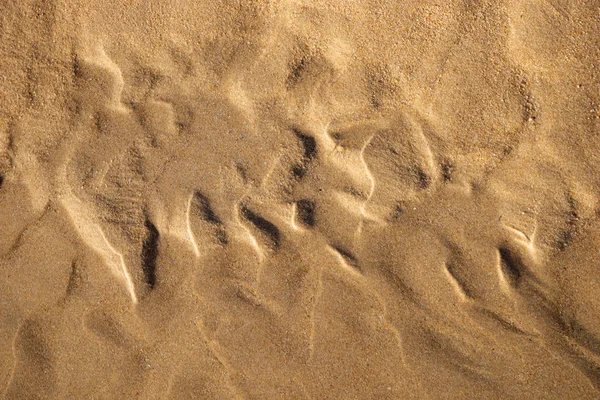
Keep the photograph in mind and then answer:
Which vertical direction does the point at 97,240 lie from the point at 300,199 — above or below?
below

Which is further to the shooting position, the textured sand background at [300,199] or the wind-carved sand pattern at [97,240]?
the wind-carved sand pattern at [97,240]

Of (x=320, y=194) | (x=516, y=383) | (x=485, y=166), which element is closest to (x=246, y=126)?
(x=320, y=194)

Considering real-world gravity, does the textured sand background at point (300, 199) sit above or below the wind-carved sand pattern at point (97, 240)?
above

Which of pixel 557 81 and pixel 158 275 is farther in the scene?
pixel 158 275

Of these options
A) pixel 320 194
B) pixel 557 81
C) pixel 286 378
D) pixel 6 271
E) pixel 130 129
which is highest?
pixel 557 81

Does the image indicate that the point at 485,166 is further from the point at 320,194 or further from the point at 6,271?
the point at 6,271

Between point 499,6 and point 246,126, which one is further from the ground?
point 499,6
